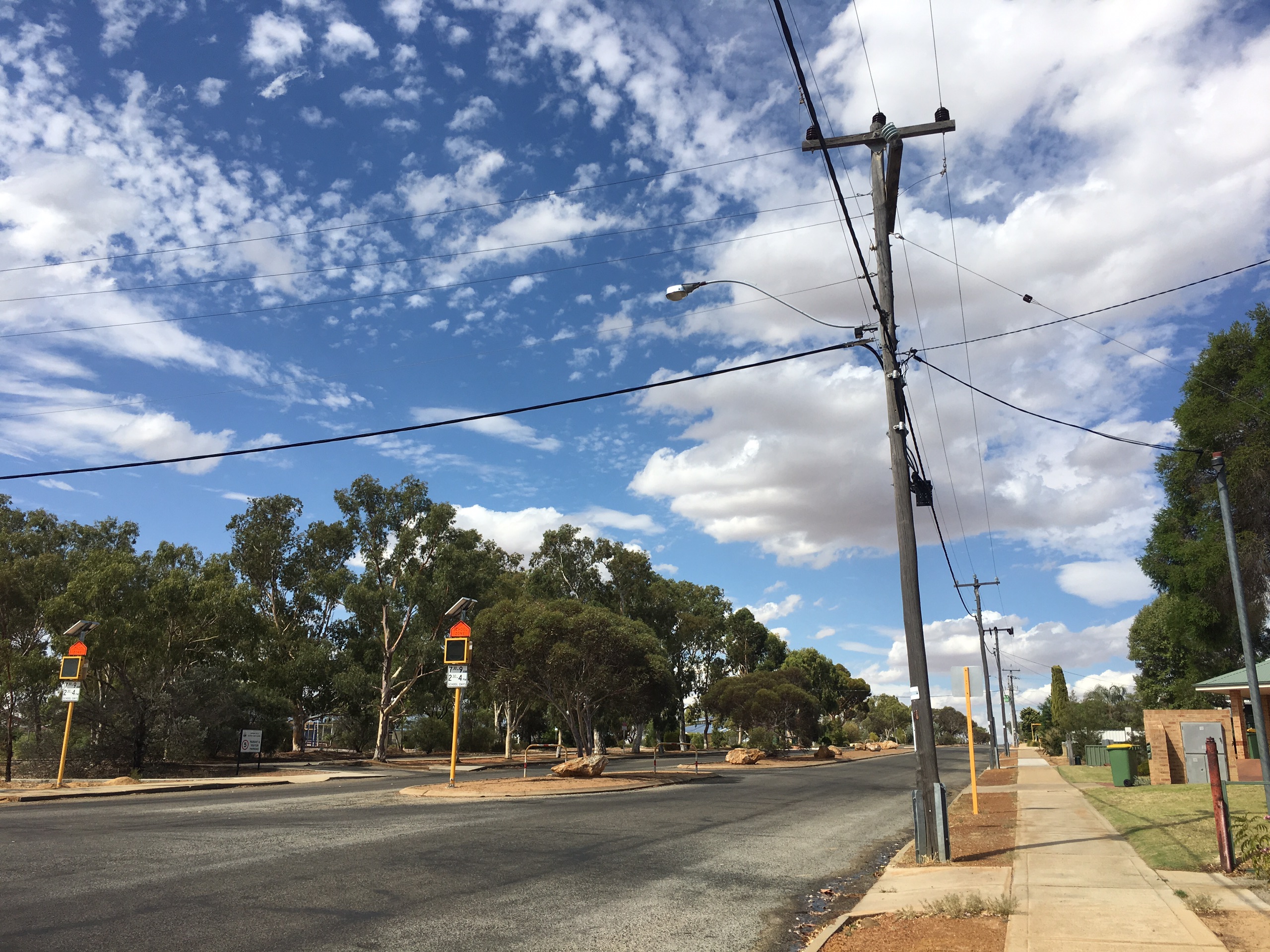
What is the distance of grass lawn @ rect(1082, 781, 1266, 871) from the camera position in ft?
36.2

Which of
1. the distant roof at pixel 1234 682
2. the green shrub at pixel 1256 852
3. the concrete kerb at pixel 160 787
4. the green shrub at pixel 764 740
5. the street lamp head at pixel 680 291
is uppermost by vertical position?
the street lamp head at pixel 680 291

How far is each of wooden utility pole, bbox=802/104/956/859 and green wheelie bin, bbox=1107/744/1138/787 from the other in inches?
684

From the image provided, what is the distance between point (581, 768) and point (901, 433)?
19121 mm

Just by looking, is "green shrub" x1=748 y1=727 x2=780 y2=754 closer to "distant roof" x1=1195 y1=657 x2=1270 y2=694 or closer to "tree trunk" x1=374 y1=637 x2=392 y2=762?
"tree trunk" x1=374 y1=637 x2=392 y2=762

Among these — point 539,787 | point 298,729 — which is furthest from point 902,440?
point 298,729

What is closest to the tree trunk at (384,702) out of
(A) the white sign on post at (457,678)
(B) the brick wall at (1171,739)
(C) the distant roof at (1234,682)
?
(A) the white sign on post at (457,678)

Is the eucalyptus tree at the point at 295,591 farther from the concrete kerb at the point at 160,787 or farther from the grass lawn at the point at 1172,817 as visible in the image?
the grass lawn at the point at 1172,817

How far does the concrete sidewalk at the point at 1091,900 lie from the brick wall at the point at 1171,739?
13936mm

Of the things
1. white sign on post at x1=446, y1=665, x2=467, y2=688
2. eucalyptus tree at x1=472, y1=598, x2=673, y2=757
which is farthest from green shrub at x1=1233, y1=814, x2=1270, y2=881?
eucalyptus tree at x1=472, y1=598, x2=673, y2=757

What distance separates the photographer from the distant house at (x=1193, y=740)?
1007 inches

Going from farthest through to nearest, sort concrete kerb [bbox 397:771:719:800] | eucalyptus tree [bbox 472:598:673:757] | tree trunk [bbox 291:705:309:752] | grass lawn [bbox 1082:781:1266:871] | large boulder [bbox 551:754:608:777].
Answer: tree trunk [bbox 291:705:309:752]
eucalyptus tree [bbox 472:598:673:757]
large boulder [bbox 551:754:608:777]
concrete kerb [bbox 397:771:719:800]
grass lawn [bbox 1082:781:1266:871]

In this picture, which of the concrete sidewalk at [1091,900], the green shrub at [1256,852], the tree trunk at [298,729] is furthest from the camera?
the tree trunk at [298,729]

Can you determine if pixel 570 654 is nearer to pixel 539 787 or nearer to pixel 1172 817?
pixel 539 787

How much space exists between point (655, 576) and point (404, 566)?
69.0ft
